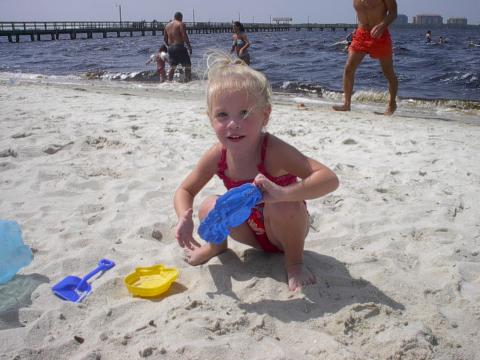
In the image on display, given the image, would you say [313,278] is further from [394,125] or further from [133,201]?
[394,125]

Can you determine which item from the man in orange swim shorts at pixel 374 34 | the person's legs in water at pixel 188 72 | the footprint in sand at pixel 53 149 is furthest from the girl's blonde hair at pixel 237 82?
the person's legs in water at pixel 188 72

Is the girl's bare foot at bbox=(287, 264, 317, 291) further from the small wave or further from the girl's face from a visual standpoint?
the small wave

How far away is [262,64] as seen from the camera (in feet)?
46.5

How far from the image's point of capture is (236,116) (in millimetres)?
1848

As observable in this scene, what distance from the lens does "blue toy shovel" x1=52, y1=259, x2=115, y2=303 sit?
187 centimetres

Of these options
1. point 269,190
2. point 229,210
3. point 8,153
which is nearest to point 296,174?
point 269,190

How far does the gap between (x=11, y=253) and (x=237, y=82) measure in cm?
127

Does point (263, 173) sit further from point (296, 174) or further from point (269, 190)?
point (269, 190)

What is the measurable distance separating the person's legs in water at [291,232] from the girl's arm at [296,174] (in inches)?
4.2

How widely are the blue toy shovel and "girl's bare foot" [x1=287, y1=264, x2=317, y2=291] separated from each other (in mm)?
859

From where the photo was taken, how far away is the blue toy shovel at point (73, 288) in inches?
73.7

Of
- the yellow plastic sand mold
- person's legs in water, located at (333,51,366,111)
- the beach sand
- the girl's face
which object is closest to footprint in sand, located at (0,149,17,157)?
the beach sand

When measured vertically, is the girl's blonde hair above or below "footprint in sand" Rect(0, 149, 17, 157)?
above

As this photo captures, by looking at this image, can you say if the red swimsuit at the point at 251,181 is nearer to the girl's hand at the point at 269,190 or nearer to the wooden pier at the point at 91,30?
the girl's hand at the point at 269,190
